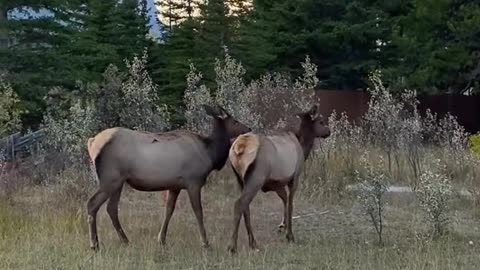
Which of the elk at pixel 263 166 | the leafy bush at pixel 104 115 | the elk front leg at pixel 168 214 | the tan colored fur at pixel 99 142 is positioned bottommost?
the elk front leg at pixel 168 214

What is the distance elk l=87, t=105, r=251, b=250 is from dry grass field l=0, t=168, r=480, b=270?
16.0 inches

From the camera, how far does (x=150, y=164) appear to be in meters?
9.62

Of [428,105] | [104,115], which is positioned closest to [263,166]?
[104,115]

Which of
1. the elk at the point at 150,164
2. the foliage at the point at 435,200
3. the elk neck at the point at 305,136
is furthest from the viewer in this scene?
the elk neck at the point at 305,136

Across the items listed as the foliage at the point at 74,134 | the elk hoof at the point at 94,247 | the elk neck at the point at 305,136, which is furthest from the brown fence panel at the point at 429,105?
the elk hoof at the point at 94,247

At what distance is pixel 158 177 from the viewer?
9.64 m

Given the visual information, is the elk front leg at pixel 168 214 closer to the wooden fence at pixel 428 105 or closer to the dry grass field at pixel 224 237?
the dry grass field at pixel 224 237

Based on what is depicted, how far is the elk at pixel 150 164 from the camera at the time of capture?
9.48m

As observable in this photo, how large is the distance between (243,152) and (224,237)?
126 centimetres

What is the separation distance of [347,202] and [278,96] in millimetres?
5753

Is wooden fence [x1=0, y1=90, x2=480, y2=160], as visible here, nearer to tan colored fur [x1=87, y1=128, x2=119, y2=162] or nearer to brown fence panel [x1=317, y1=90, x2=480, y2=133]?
brown fence panel [x1=317, y1=90, x2=480, y2=133]

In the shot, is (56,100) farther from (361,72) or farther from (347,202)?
(361,72)

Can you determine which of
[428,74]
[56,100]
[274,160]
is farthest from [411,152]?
[428,74]

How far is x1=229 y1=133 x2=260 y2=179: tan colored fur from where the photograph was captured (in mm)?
9633
